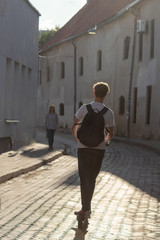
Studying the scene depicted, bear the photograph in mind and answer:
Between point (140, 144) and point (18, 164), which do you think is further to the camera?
point (140, 144)

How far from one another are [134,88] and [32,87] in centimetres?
924

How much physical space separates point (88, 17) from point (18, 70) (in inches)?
877

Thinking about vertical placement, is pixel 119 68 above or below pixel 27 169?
above

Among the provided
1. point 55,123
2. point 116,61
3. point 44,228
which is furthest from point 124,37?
point 44,228

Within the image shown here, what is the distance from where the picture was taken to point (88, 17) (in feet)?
131

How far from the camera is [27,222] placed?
243 inches

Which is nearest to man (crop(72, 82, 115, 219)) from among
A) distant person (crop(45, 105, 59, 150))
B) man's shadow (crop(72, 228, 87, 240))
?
man's shadow (crop(72, 228, 87, 240))

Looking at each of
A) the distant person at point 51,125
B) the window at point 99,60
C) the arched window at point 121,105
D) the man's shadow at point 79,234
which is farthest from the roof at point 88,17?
the man's shadow at point 79,234

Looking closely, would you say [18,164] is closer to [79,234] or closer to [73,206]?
[73,206]

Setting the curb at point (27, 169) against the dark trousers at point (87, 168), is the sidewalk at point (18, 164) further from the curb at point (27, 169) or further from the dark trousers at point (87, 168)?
the dark trousers at point (87, 168)

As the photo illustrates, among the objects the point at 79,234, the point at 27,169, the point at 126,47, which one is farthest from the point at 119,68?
the point at 79,234

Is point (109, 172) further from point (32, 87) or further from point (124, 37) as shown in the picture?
point (124, 37)

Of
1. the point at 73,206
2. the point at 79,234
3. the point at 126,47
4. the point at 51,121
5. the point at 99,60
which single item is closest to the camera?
the point at 79,234

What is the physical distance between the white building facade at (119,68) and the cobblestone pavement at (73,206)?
14.8 meters
